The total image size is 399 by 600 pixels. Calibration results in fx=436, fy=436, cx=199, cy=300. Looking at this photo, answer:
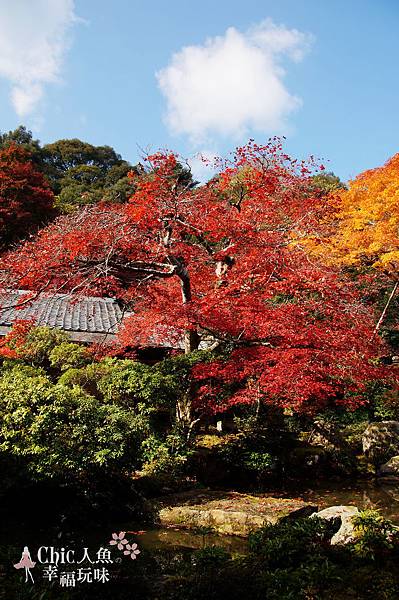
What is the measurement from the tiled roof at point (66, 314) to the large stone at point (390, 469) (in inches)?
328

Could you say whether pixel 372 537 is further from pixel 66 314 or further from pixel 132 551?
pixel 66 314

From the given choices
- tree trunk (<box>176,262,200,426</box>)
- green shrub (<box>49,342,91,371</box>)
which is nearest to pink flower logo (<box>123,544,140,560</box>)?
tree trunk (<box>176,262,200,426</box>)

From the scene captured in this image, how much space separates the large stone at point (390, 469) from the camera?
11453mm

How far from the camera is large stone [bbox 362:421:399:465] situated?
12297 millimetres

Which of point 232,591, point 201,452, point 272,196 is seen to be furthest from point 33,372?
point 272,196

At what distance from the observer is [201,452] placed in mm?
10070

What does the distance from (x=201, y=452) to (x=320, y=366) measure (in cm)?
336

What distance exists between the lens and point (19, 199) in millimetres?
24266

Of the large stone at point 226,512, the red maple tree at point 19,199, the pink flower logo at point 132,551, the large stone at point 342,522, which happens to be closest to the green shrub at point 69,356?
the large stone at point 226,512

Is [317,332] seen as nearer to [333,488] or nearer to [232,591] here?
[333,488]

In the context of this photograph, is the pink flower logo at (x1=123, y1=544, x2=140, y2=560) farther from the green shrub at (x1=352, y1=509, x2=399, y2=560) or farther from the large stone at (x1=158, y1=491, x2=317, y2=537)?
the green shrub at (x1=352, y1=509, x2=399, y2=560)

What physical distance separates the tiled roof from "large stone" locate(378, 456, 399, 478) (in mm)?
8336

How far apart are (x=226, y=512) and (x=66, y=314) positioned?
9.40m

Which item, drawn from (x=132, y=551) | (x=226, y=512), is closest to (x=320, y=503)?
(x=226, y=512)
